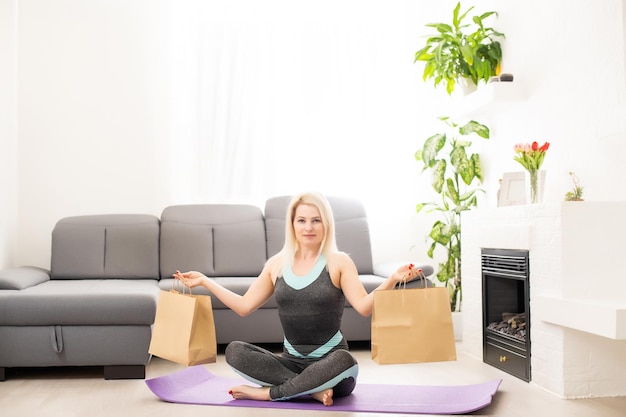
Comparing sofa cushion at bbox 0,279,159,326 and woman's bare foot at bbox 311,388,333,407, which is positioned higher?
sofa cushion at bbox 0,279,159,326

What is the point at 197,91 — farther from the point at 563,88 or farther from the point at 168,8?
the point at 563,88

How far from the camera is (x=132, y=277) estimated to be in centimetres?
500

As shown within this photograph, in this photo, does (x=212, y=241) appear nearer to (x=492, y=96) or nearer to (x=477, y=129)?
(x=477, y=129)

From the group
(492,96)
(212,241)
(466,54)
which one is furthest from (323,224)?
(212,241)

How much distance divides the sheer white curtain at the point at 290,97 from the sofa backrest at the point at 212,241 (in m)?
0.48

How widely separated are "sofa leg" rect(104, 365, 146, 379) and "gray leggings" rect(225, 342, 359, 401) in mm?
860

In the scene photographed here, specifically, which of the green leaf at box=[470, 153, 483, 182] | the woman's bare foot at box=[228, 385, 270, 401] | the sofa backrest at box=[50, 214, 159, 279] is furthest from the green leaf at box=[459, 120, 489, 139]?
the woman's bare foot at box=[228, 385, 270, 401]

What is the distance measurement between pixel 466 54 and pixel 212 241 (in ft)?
7.01

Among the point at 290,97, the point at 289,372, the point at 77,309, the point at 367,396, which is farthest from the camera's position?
the point at 290,97

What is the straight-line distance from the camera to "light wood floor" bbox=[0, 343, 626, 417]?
3.01 m

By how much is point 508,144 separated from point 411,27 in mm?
1650

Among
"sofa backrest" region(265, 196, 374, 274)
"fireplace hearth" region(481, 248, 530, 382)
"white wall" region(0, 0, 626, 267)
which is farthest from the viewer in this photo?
"white wall" region(0, 0, 626, 267)

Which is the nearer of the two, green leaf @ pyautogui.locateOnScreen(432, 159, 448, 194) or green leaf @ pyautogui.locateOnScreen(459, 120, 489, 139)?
green leaf @ pyautogui.locateOnScreen(459, 120, 489, 139)

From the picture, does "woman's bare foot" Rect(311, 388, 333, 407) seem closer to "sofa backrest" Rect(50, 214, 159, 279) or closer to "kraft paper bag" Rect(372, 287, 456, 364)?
"kraft paper bag" Rect(372, 287, 456, 364)
